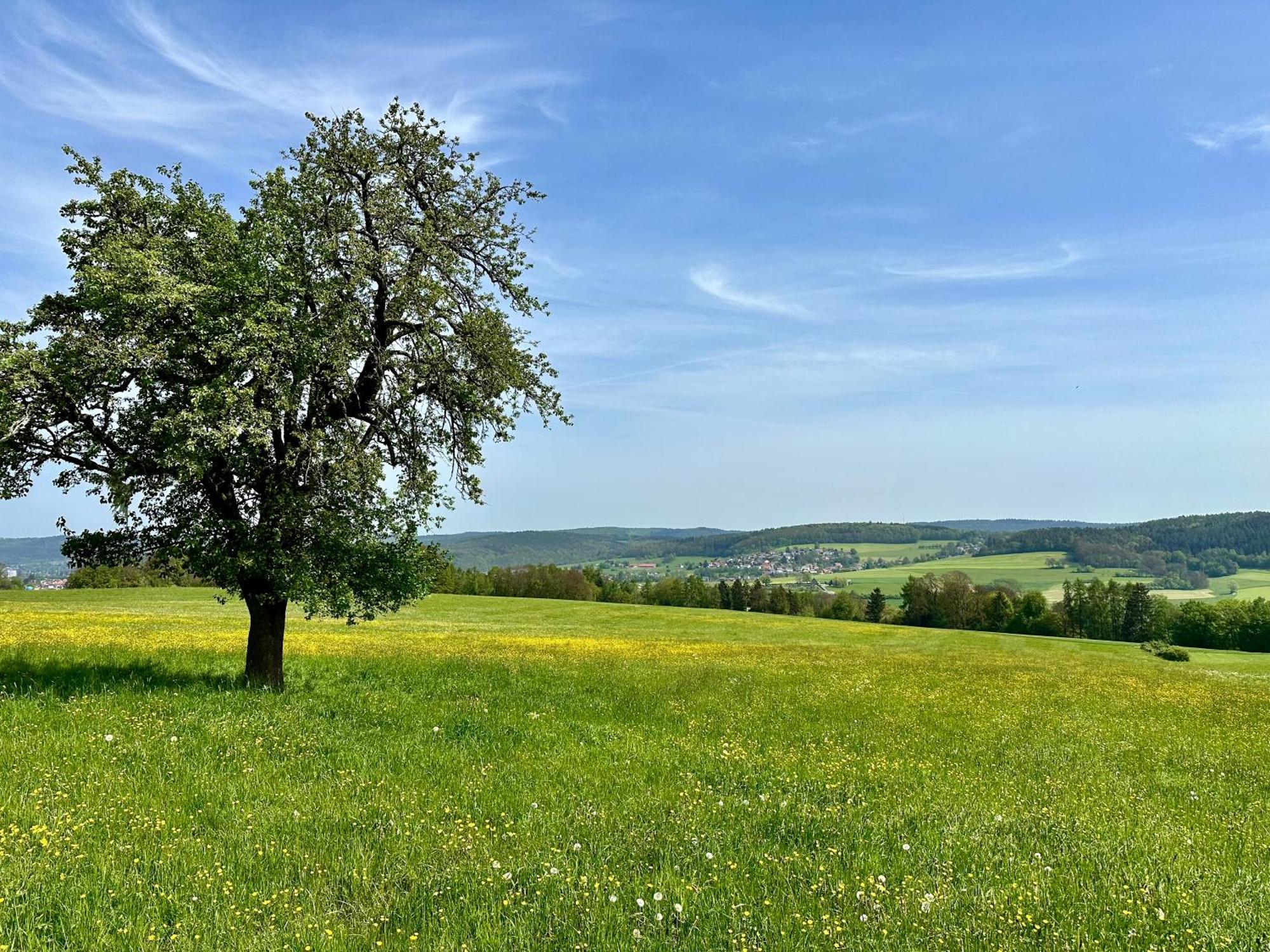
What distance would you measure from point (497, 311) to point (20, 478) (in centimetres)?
1057

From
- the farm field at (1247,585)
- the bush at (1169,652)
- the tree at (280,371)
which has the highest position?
the tree at (280,371)

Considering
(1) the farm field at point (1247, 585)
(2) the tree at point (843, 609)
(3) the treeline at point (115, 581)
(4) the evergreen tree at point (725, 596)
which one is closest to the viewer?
(3) the treeline at point (115, 581)

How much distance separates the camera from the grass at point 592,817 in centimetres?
542

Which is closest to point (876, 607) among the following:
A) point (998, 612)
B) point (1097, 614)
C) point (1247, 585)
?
point (998, 612)

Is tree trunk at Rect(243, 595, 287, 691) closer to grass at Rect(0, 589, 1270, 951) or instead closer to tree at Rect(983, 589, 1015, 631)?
grass at Rect(0, 589, 1270, 951)

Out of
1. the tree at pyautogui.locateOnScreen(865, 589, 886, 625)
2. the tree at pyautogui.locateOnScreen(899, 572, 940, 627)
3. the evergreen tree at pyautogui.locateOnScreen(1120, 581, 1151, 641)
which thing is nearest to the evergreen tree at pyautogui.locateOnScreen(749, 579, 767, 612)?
the tree at pyautogui.locateOnScreen(865, 589, 886, 625)

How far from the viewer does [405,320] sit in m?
15.7

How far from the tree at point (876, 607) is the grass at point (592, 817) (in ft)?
361

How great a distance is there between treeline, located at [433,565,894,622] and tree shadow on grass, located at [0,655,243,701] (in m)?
100

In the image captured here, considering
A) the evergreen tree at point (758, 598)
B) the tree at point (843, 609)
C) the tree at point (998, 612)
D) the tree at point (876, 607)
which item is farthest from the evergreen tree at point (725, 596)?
the tree at point (998, 612)

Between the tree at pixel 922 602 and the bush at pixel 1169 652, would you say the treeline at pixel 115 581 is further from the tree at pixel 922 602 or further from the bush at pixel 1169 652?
the tree at pixel 922 602

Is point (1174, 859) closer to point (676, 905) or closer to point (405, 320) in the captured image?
point (676, 905)

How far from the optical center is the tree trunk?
15383 millimetres

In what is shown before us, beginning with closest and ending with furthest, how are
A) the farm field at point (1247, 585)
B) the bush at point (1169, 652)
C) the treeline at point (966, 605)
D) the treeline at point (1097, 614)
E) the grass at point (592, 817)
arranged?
the grass at point (592, 817) < the bush at point (1169, 652) < the treeline at point (1097, 614) < the treeline at point (966, 605) < the farm field at point (1247, 585)
